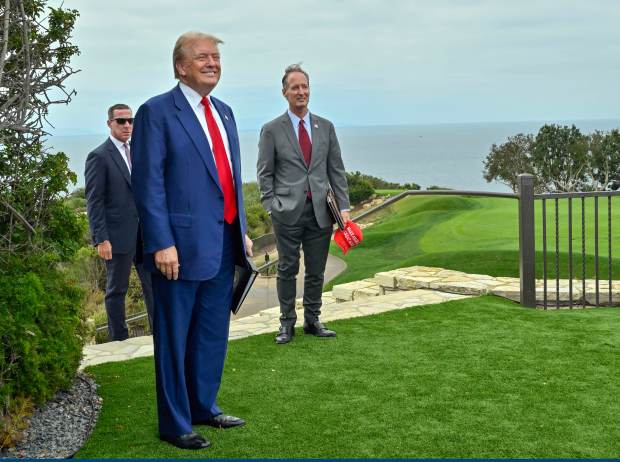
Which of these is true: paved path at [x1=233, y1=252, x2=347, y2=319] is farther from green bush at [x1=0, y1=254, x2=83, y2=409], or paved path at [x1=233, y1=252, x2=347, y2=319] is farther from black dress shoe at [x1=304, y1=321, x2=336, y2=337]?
green bush at [x1=0, y1=254, x2=83, y2=409]

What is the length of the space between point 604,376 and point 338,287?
4687 millimetres

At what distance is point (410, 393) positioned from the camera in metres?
4.47

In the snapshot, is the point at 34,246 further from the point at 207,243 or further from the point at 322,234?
the point at 322,234

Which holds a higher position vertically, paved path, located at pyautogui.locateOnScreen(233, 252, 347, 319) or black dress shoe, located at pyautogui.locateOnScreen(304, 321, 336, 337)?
black dress shoe, located at pyautogui.locateOnScreen(304, 321, 336, 337)

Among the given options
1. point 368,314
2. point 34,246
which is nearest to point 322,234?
point 368,314

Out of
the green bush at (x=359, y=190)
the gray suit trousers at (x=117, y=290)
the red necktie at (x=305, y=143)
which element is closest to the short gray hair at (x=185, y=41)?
the red necktie at (x=305, y=143)

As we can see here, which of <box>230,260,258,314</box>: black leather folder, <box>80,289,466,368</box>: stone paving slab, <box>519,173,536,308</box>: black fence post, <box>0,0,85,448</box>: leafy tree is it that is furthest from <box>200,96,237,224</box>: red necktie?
<box>519,173,536,308</box>: black fence post

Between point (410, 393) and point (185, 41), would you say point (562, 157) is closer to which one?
point (410, 393)

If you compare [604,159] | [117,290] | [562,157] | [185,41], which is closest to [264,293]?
[117,290]

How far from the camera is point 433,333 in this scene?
5918 mm

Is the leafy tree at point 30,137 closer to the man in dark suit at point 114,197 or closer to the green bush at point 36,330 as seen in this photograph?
the green bush at point 36,330

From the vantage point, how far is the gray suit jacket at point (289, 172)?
5477 mm

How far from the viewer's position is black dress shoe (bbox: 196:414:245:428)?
3.90 meters

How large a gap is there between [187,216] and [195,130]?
1.26 ft
